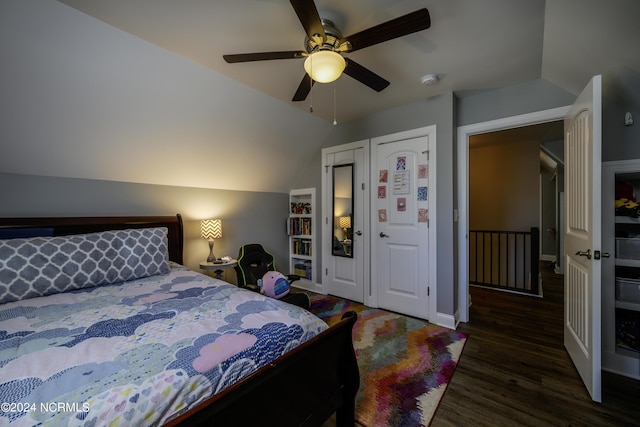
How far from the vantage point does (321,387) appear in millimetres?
1203

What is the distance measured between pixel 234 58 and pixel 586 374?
123 inches

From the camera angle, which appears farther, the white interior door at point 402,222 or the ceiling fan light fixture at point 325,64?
the white interior door at point 402,222

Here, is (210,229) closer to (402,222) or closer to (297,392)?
(402,222)

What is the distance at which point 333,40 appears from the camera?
60.6 inches

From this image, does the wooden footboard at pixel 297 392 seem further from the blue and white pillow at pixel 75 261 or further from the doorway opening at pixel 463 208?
the doorway opening at pixel 463 208

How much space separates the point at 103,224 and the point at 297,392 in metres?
2.46

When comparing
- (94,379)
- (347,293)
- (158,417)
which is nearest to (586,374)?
(347,293)

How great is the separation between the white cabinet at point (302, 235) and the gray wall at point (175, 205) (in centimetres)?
12

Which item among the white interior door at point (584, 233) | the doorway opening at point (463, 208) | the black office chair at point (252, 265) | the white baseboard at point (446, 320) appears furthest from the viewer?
the black office chair at point (252, 265)

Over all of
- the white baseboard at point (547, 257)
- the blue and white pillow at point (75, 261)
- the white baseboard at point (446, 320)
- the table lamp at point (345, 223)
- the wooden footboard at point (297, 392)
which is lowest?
the white baseboard at point (446, 320)

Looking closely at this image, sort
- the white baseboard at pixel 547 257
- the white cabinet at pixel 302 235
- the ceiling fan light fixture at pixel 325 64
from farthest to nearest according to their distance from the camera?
Answer: the white baseboard at pixel 547 257 < the white cabinet at pixel 302 235 < the ceiling fan light fixture at pixel 325 64

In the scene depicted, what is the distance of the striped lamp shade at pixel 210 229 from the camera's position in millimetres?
3168

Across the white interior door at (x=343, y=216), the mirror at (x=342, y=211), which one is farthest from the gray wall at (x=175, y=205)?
the mirror at (x=342, y=211)

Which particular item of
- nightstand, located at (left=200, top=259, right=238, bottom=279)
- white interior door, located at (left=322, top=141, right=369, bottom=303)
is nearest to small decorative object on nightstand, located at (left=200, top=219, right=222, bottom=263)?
nightstand, located at (left=200, top=259, right=238, bottom=279)
